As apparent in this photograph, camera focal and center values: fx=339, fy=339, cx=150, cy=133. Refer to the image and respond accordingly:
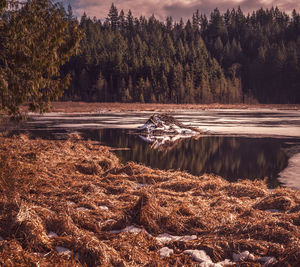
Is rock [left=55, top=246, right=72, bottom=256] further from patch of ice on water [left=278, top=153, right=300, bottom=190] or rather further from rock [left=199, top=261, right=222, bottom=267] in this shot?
patch of ice on water [left=278, top=153, right=300, bottom=190]

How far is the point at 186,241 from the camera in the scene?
5.03m

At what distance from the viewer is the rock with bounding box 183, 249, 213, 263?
14.7ft

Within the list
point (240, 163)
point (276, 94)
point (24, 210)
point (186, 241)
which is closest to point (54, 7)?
point (24, 210)

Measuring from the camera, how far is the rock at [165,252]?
4.58 metres

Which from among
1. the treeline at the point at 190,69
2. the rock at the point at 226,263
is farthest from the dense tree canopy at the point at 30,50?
the treeline at the point at 190,69

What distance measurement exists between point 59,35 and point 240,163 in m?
7.75

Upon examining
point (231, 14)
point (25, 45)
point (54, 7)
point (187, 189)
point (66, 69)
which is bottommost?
point (187, 189)

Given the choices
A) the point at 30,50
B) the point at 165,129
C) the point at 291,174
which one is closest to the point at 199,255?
the point at 30,50

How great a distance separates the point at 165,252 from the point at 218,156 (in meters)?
9.46

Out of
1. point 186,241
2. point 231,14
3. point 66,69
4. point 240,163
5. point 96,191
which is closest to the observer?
point 186,241

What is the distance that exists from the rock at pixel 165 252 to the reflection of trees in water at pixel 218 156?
5713 millimetres

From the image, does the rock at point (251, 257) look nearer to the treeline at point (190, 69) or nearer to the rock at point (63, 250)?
the rock at point (63, 250)

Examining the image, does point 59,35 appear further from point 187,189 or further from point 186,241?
point 186,241

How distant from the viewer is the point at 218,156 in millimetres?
13742
